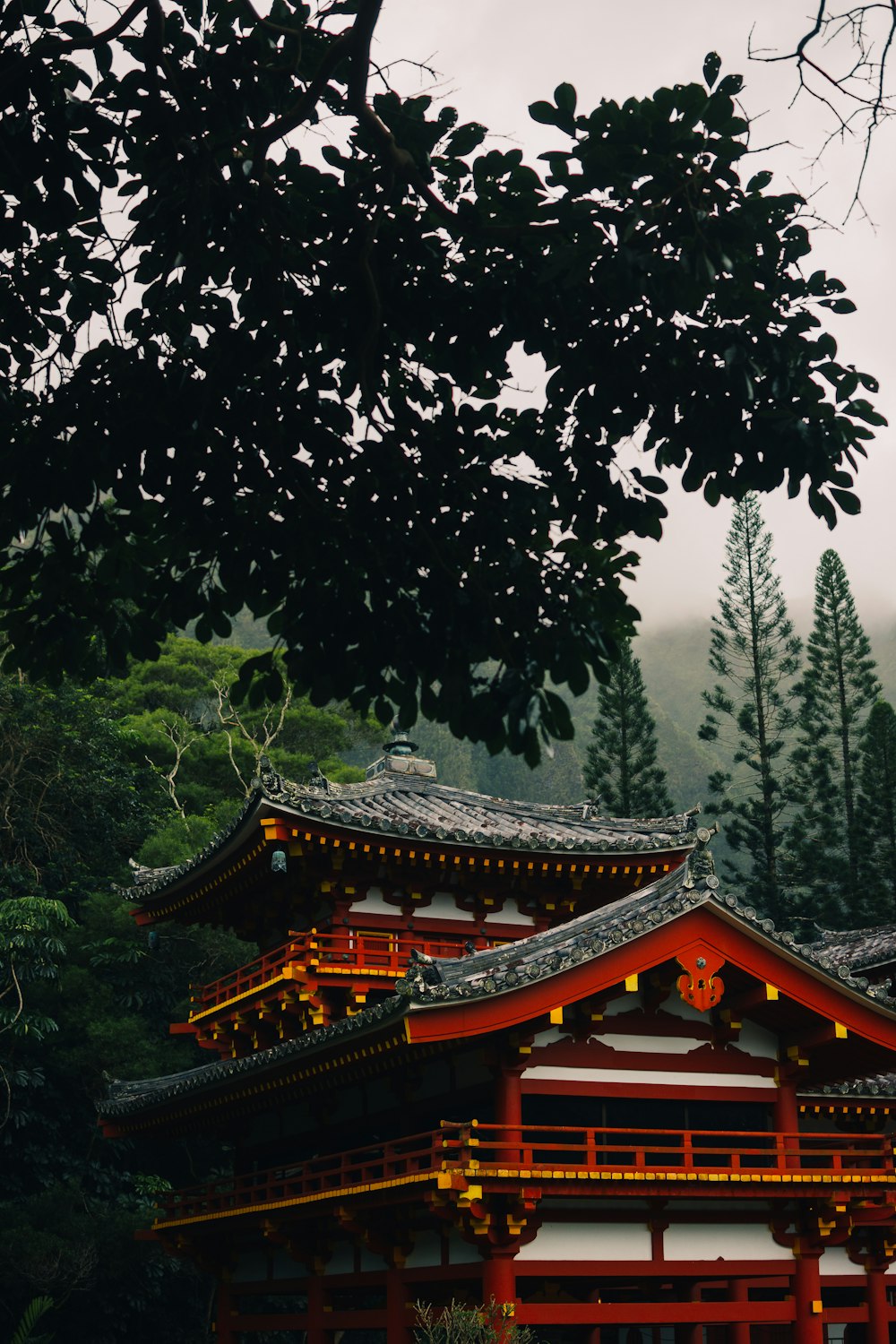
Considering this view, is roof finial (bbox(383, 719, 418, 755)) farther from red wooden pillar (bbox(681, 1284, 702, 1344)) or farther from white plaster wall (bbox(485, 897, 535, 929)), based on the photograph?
red wooden pillar (bbox(681, 1284, 702, 1344))

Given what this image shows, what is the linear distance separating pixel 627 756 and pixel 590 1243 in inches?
1393

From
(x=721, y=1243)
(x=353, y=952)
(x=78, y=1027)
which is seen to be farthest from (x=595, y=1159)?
(x=78, y=1027)

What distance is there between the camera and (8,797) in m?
38.1

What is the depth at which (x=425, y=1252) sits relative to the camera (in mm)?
17641

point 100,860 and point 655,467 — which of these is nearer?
point 655,467

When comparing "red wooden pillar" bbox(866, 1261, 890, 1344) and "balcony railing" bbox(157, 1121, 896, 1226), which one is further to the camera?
"red wooden pillar" bbox(866, 1261, 890, 1344)

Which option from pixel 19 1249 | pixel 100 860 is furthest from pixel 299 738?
pixel 19 1249

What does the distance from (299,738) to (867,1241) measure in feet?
119

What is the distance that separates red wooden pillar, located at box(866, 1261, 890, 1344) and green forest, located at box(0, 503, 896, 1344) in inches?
410

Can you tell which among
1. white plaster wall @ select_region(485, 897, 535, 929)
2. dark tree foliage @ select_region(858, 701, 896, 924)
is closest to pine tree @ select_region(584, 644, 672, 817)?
dark tree foliage @ select_region(858, 701, 896, 924)

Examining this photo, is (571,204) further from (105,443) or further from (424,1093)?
(424,1093)

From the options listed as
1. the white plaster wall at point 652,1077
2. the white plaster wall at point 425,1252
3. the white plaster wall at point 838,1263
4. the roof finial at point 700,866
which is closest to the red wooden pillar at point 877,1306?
the white plaster wall at point 838,1263

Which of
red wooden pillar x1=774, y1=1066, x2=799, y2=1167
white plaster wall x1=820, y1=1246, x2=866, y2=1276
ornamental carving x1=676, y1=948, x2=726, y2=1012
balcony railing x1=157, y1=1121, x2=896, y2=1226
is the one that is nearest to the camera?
balcony railing x1=157, y1=1121, x2=896, y2=1226

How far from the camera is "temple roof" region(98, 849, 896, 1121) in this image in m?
16.2
